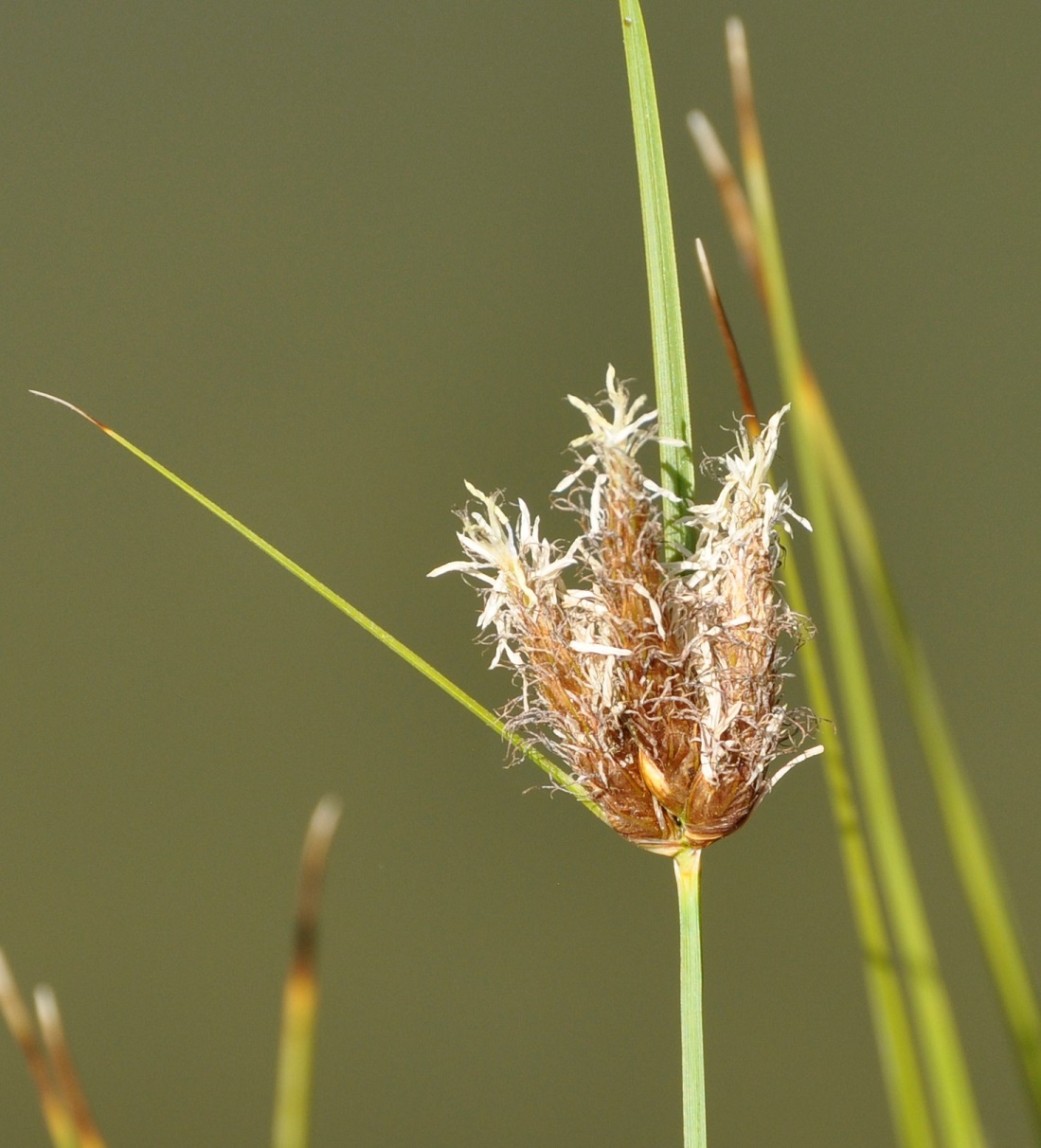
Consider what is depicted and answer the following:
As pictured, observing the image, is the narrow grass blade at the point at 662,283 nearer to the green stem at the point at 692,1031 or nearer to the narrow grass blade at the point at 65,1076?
the green stem at the point at 692,1031

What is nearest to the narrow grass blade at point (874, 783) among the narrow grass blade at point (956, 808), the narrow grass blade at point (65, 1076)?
the narrow grass blade at point (956, 808)

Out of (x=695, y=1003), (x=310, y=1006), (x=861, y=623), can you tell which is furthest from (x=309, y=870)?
(x=861, y=623)

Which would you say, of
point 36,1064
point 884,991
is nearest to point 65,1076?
point 36,1064

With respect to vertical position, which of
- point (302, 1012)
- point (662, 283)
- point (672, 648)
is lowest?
point (302, 1012)

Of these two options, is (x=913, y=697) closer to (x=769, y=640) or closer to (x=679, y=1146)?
(x=769, y=640)

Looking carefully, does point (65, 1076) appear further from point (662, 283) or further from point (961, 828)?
point (662, 283)

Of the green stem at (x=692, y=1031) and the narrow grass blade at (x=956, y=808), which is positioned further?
the green stem at (x=692, y=1031)

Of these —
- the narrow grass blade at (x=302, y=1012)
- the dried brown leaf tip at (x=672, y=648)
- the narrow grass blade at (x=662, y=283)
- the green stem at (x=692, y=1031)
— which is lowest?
the narrow grass blade at (x=302, y=1012)

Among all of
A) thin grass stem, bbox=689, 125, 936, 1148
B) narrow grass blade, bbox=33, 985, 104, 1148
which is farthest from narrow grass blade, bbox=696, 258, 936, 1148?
narrow grass blade, bbox=33, 985, 104, 1148

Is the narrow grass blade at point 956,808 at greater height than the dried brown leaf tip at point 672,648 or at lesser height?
lesser
